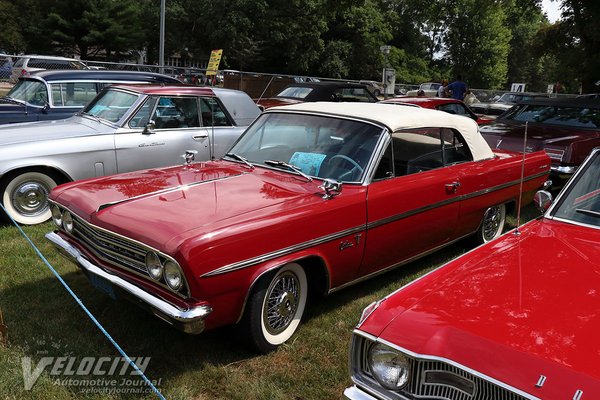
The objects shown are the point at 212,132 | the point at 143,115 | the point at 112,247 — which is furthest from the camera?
the point at 212,132

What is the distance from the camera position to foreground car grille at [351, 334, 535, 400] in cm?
185

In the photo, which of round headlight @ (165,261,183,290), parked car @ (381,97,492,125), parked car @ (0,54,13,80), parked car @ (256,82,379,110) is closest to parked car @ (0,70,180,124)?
parked car @ (256,82,379,110)

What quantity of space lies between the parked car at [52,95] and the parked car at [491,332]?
7690mm

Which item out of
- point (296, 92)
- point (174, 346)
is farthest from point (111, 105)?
point (296, 92)

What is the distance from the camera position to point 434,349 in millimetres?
1985

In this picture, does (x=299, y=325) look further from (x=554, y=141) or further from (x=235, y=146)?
(x=554, y=141)

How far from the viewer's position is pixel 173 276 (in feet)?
9.36

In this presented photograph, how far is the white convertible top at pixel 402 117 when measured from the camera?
4.15 meters

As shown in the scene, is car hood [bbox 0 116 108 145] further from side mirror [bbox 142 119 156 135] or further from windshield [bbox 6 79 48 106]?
windshield [bbox 6 79 48 106]

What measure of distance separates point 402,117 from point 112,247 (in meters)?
2.53

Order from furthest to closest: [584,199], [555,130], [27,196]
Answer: [555,130] < [27,196] < [584,199]

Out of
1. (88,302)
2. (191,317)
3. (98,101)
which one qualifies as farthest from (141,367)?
(98,101)

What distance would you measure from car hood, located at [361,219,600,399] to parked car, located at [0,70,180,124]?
770cm

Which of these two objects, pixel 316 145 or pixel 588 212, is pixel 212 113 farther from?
pixel 588 212
